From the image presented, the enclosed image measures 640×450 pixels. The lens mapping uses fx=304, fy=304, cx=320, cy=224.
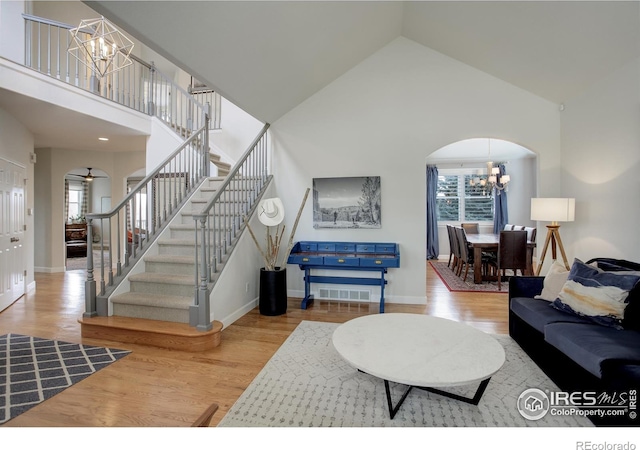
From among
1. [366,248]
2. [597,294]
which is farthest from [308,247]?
[597,294]

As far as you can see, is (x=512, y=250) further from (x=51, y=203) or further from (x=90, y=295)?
(x=51, y=203)

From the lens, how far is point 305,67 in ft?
12.5

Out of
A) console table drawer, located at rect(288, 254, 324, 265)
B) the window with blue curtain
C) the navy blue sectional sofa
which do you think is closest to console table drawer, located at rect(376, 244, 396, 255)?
console table drawer, located at rect(288, 254, 324, 265)

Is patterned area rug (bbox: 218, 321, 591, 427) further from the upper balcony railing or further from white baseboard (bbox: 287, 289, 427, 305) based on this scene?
the upper balcony railing

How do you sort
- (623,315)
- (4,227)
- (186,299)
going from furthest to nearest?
1. (4,227)
2. (186,299)
3. (623,315)

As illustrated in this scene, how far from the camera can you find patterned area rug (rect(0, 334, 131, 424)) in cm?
207

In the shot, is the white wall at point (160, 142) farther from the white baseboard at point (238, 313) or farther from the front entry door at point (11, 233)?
the white baseboard at point (238, 313)

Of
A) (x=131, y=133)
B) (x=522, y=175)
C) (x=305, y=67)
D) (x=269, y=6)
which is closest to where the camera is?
(x=269, y=6)

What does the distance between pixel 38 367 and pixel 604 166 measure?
5705 millimetres

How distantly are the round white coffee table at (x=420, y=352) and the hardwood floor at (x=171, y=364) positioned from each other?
93 centimetres

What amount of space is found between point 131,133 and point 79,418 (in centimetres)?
504
